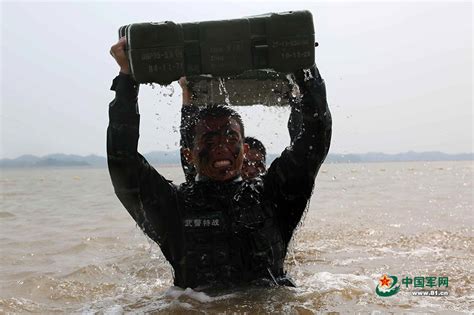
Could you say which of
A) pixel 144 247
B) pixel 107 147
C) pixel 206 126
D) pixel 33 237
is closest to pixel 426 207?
pixel 144 247

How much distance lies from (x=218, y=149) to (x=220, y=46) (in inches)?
35.3

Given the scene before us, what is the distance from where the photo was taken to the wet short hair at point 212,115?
12.2 ft

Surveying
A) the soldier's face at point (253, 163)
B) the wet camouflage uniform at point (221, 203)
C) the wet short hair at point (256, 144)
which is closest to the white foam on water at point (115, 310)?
the wet camouflage uniform at point (221, 203)

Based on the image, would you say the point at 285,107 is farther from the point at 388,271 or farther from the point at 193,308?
the point at 388,271

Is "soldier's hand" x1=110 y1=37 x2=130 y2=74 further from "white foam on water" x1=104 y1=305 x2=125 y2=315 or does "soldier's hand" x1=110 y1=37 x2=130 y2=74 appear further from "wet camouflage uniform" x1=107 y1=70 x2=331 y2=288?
"white foam on water" x1=104 y1=305 x2=125 y2=315

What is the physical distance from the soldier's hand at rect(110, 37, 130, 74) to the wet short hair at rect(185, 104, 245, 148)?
2.63 feet

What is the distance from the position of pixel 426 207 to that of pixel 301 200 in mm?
8804

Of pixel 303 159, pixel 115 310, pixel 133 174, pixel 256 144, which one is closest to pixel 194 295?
pixel 115 310

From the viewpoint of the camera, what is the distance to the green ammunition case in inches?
113

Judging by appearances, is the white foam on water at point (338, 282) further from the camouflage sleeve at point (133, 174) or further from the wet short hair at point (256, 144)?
the wet short hair at point (256, 144)

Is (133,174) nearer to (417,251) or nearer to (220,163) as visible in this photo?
(220,163)

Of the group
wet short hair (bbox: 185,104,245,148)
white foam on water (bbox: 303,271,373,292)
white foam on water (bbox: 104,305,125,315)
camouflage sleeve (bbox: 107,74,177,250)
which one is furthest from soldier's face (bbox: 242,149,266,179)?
white foam on water (bbox: 104,305,125,315)

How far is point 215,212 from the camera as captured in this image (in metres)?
3.44

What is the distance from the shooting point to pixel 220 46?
2.89 metres
